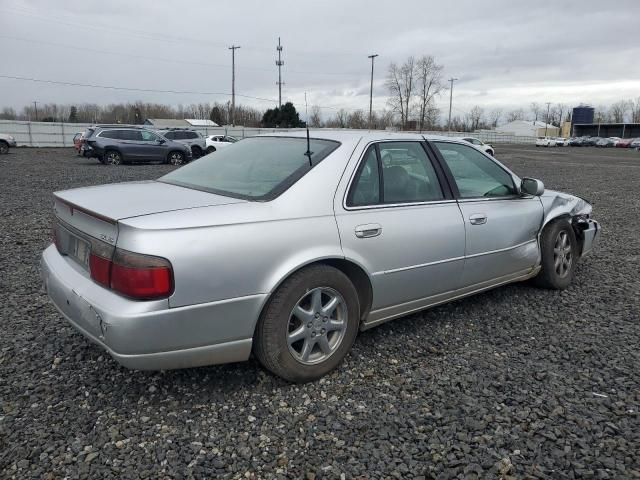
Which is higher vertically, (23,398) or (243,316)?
(243,316)

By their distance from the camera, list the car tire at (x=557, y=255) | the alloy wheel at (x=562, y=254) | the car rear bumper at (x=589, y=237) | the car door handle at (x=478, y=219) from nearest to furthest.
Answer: the car door handle at (x=478, y=219) < the car tire at (x=557, y=255) < the alloy wheel at (x=562, y=254) < the car rear bumper at (x=589, y=237)

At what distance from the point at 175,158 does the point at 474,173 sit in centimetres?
1957

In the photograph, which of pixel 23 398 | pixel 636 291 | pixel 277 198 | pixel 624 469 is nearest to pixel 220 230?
pixel 277 198

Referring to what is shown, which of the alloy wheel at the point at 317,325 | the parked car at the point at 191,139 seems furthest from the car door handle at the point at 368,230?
the parked car at the point at 191,139

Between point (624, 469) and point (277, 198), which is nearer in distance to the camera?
point (624, 469)

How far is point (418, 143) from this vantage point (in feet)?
12.2

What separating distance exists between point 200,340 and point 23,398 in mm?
1117

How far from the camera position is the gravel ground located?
2.29 metres

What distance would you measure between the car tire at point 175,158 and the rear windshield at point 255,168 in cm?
1875

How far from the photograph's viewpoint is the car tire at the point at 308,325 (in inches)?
107

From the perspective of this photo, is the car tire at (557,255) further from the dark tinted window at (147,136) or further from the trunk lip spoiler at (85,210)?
the dark tinted window at (147,136)

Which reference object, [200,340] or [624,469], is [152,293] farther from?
[624,469]

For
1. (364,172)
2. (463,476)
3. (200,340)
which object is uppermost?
(364,172)

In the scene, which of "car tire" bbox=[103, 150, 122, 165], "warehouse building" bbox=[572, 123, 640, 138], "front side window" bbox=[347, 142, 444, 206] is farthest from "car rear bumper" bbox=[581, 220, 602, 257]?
"warehouse building" bbox=[572, 123, 640, 138]
